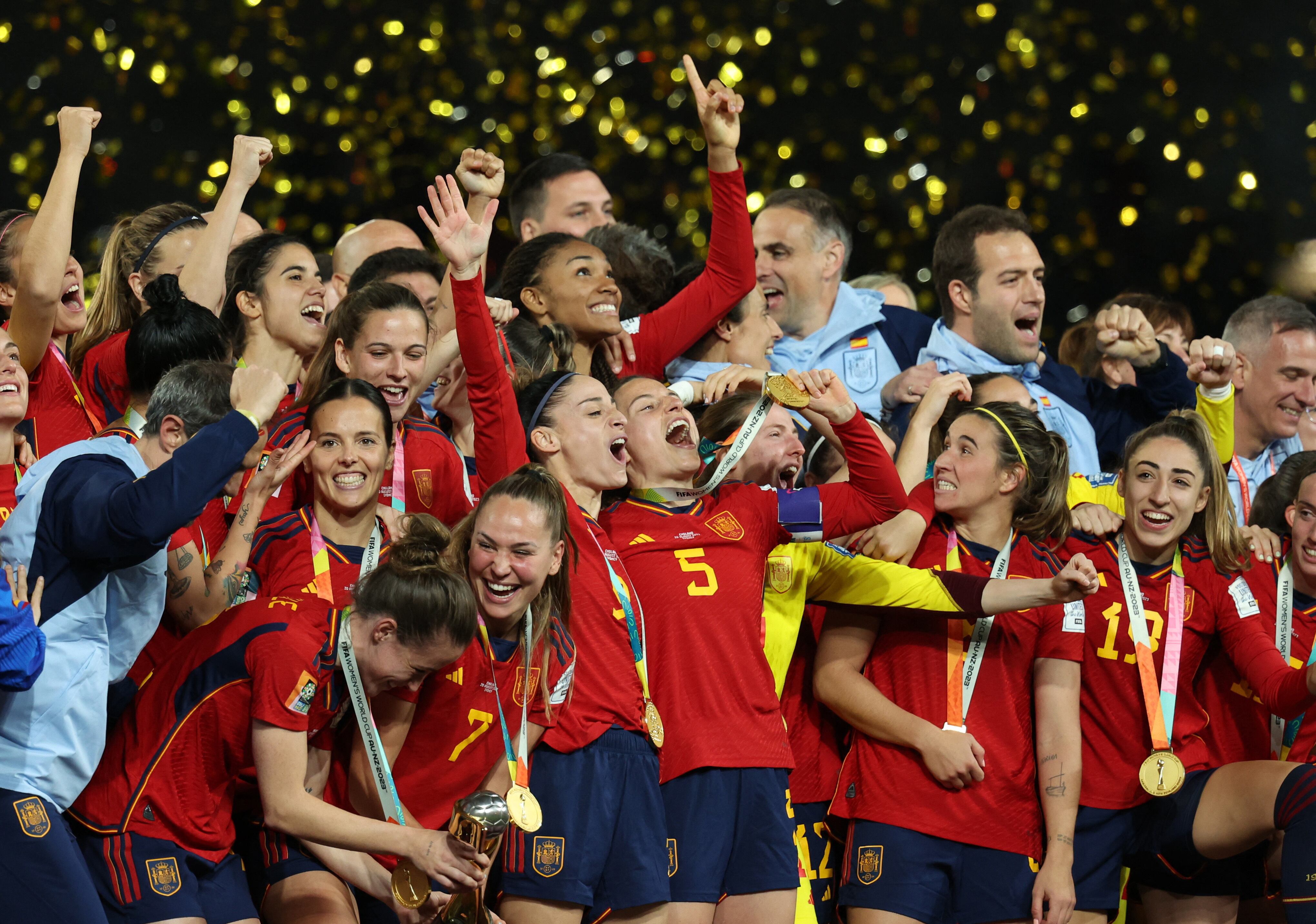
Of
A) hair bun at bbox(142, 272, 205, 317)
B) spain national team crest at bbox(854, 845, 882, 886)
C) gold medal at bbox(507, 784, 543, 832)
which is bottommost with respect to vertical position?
spain national team crest at bbox(854, 845, 882, 886)

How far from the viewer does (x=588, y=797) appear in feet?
10.5

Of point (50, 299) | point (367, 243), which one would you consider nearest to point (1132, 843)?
point (50, 299)

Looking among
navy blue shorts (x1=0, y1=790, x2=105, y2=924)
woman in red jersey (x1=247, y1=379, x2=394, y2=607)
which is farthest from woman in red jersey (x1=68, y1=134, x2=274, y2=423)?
navy blue shorts (x1=0, y1=790, x2=105, y2=924)

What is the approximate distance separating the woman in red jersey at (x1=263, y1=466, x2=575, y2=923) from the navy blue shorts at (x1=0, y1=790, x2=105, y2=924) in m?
0.55

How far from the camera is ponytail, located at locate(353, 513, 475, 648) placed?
294cm

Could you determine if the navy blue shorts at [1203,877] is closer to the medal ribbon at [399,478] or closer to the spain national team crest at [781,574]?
the spain national team crest at [781,574]

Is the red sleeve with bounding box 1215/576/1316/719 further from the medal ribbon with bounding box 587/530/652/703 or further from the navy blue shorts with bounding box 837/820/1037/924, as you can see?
the medal ribbon with bounding box 587/530/652/703

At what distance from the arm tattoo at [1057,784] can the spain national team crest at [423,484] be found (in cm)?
168

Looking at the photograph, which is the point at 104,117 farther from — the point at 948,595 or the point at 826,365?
the point at 948,595

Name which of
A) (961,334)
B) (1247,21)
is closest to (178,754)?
(961,334)

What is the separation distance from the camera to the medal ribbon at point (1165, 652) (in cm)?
370

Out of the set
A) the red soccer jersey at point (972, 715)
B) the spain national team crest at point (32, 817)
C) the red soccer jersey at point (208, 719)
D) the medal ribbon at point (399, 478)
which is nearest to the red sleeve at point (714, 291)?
the medal ribbon at point (399, 478)

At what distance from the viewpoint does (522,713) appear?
10.4 feet

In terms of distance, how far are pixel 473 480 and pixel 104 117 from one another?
338 cm
